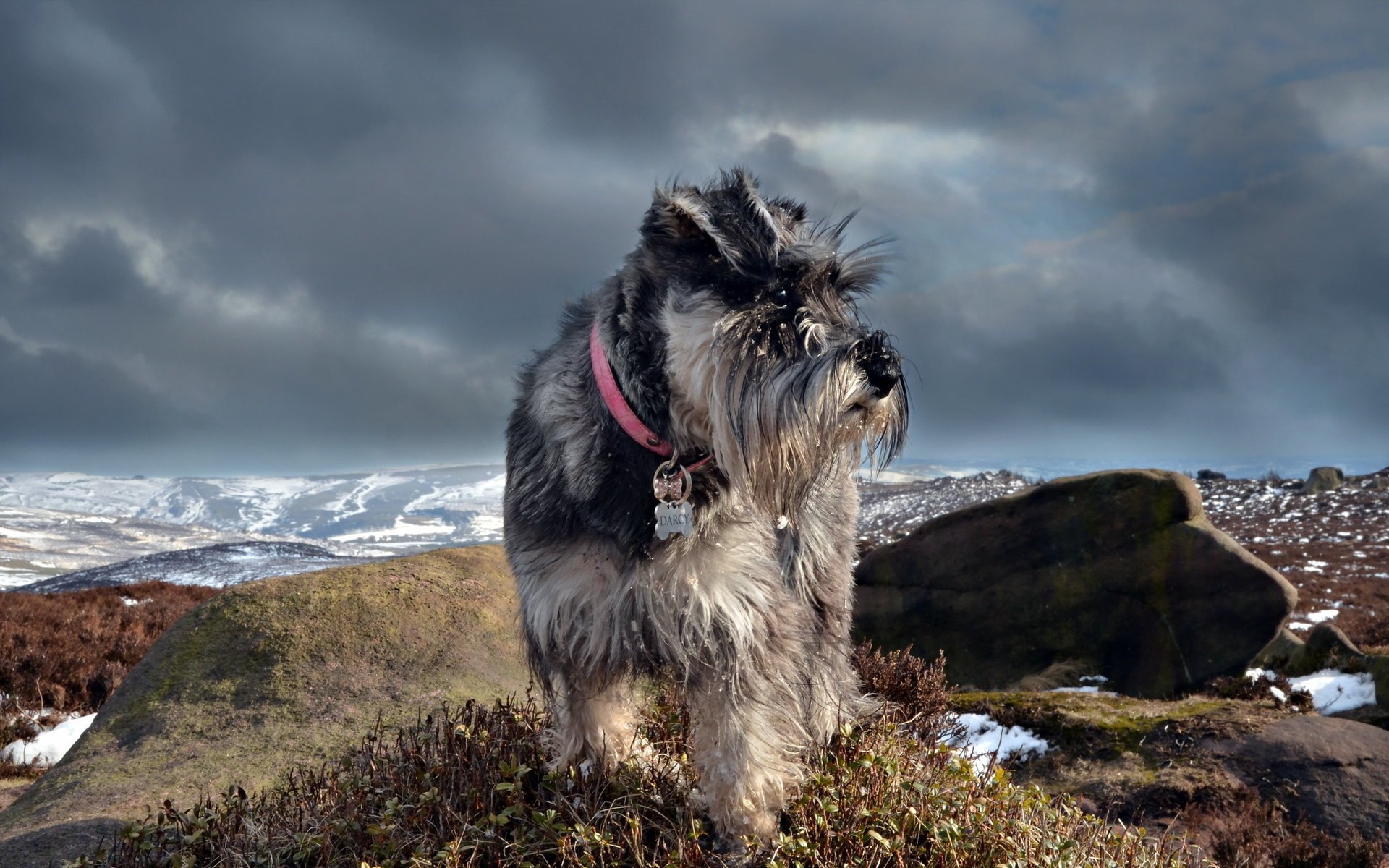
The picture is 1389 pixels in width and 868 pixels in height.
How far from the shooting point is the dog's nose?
378 centimetres

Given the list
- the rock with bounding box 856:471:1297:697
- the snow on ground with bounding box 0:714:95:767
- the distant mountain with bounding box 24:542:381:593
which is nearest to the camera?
the snow on ground with bounding box 0:714:95:767

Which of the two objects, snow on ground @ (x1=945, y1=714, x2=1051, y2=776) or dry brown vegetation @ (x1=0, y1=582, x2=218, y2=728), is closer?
snow on ground @ (x1=945, y1=714, x2=1051, y2=776)

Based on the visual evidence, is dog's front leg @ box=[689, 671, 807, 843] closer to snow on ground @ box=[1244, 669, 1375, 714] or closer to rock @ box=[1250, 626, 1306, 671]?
snow on ground @ box=[1244, 669, 1375, 714]

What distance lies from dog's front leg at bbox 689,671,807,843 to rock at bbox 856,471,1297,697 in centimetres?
846

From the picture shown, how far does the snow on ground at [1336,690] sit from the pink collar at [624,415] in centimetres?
889

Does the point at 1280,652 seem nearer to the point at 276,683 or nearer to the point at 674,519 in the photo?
the point at 674,519

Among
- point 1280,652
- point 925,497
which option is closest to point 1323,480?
point 925,497

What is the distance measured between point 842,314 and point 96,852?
499 cm

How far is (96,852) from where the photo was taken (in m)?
4.90

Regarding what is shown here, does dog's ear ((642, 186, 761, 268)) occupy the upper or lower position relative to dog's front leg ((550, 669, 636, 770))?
upper

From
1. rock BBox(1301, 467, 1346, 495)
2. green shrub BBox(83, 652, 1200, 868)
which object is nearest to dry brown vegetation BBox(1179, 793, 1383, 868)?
green shrub BBox(83, 652, 1200, 868)

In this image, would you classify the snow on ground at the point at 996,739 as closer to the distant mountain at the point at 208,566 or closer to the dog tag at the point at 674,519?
the dog tag at the point at 674,519

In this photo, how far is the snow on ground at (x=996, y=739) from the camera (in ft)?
25.4

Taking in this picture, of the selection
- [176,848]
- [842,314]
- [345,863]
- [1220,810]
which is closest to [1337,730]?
[1220,810]
